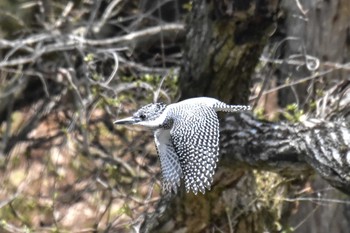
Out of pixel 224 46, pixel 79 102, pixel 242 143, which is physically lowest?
pixel 79 102

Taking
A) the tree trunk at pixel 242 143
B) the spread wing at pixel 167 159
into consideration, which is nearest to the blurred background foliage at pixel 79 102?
the tree trunk at pixel 242 143

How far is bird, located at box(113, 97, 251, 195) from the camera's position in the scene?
387 cm

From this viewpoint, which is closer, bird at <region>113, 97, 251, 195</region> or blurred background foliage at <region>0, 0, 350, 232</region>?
bird at <region>113, 97, 251, 195</region>

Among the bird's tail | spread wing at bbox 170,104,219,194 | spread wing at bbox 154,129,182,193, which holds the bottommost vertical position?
spread wing at bbox 154,129,182,193

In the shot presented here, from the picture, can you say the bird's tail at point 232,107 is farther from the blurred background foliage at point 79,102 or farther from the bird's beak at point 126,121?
the blurred background foliage at point 79,102

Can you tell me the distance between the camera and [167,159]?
4.02 metres

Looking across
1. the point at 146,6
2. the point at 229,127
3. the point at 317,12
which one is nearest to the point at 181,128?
the point at 229,127

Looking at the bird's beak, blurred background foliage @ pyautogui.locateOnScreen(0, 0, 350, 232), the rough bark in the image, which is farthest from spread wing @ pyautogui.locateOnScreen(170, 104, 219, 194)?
blurred background foliage @ pyautogui.locateOnScreen(0, 0, 350, 232)

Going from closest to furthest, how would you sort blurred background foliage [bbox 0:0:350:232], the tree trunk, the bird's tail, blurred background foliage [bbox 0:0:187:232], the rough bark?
the bird's tail → the tree trunk → the rough bark → blurred background foliage [bbox 0:0:350:232] → blurred background foliage [bbox 0:0:187:232]

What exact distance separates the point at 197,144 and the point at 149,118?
9.8 inches

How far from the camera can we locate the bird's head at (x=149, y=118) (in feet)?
13.0

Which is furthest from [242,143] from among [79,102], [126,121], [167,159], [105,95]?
[79,102]

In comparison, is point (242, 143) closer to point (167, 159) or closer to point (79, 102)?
point (167, 159)

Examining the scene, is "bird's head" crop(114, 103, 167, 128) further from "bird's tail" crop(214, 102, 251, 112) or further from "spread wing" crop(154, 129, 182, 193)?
"bird's tail" crop(214, 102, 251, 112)
